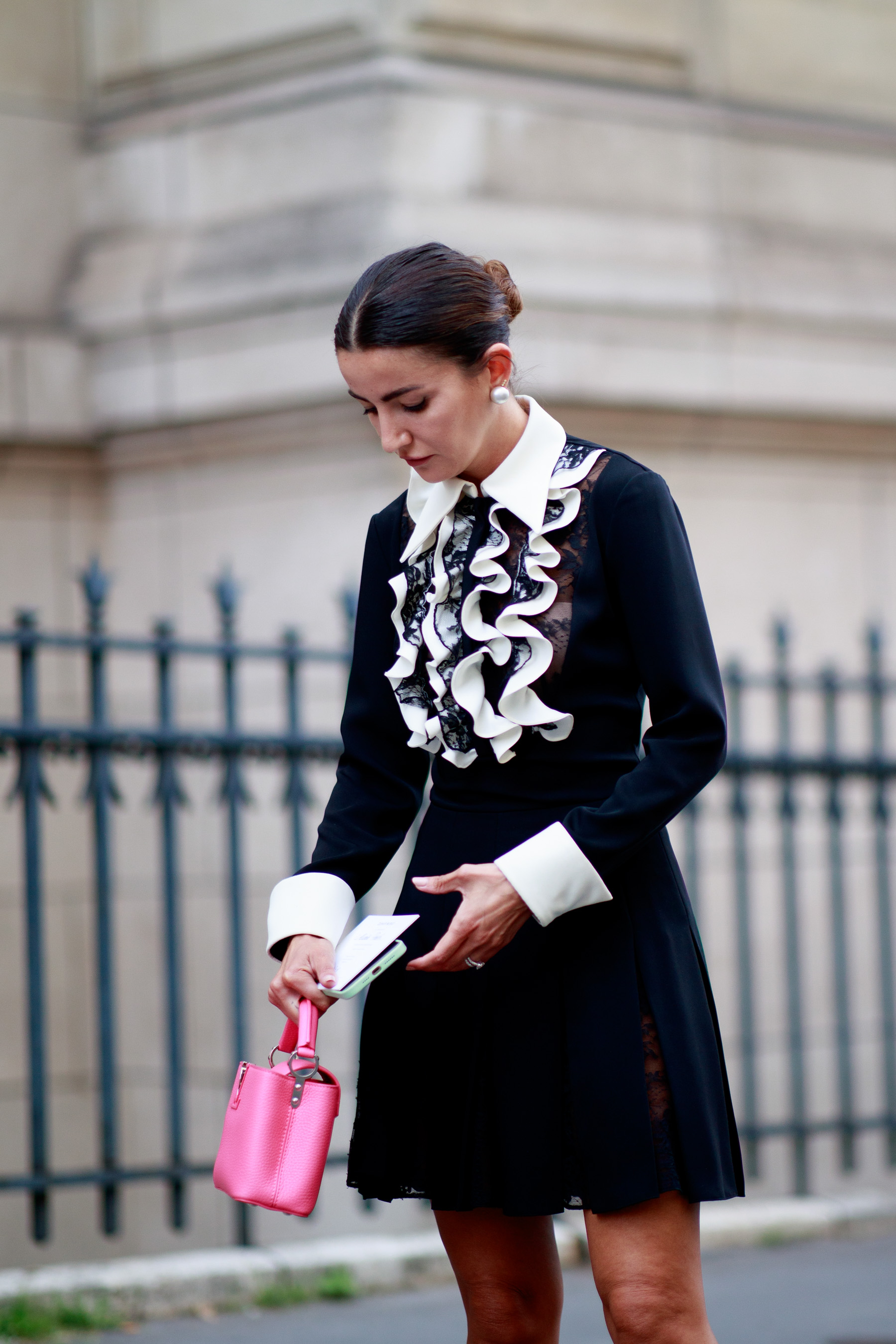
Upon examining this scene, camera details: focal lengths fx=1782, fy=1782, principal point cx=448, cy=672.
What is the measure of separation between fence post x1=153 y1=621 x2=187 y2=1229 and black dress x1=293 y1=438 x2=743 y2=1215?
7.49 ft

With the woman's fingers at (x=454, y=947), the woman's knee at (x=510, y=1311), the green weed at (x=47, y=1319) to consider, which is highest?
the woman's fingers at (x=454, y=947)

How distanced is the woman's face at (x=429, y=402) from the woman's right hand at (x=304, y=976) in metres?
0.68

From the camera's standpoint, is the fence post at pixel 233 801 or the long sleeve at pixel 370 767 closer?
the long sleeve at pixel 370 767

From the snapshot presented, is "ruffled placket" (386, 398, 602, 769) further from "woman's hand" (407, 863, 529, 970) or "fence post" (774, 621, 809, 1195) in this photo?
"fence post" (774, 621, 809, 1195)

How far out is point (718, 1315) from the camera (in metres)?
4.63

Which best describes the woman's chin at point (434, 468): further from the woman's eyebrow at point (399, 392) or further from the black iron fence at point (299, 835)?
the black iron fence at point (299, 835)

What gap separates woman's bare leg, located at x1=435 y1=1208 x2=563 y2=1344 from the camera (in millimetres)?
2492

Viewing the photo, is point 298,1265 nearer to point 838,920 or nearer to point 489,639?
point 838,920

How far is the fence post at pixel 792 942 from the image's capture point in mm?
5699

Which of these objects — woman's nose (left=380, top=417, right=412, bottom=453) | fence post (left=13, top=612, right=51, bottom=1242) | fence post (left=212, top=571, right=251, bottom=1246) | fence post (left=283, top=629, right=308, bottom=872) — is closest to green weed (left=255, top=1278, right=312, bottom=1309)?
fence post (left=212, top=571, right=251, bottom=1246)

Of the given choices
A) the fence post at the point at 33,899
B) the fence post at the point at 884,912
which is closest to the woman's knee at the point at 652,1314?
the fence post at the point at 33,899

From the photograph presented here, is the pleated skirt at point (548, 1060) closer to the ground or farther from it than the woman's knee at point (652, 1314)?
farther from it

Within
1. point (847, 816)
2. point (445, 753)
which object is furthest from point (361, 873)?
point (847, 816)

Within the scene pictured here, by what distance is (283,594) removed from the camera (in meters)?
6.05
